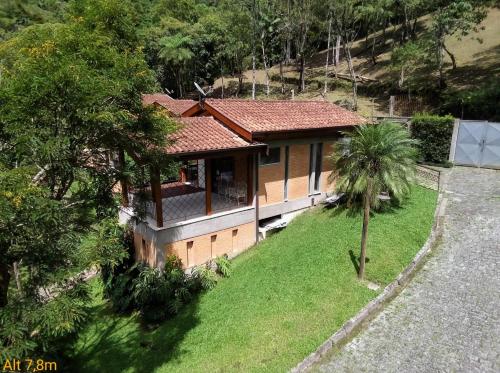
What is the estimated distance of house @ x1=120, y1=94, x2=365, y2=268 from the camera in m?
11.8

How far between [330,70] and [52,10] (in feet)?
138

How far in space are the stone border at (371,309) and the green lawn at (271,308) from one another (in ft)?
0.53

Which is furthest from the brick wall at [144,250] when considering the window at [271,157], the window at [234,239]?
the window at [271,157]

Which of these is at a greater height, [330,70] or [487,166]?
[330,70]

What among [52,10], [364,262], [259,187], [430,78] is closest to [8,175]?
[364,262]

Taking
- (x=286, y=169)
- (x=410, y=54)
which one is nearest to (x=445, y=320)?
(x=286, y=169)

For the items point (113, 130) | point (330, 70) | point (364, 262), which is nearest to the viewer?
point (113, 130)

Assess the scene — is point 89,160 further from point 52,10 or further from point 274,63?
point 52,10

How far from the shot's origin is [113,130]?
670 cm

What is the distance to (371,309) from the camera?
8672mm

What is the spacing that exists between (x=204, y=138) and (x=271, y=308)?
Result: 18.6 ft

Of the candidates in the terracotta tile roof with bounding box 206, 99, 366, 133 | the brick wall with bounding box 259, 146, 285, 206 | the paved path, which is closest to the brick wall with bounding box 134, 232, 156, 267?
the brick wall with bounding box 259, 146, 285, 206

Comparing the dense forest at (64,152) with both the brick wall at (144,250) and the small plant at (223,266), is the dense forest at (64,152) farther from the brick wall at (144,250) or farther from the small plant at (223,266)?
the small plant at (223,266)

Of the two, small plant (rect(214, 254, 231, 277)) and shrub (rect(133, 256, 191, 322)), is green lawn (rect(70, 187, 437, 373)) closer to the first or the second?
small plant (rect(214, 254, 231, 277))
